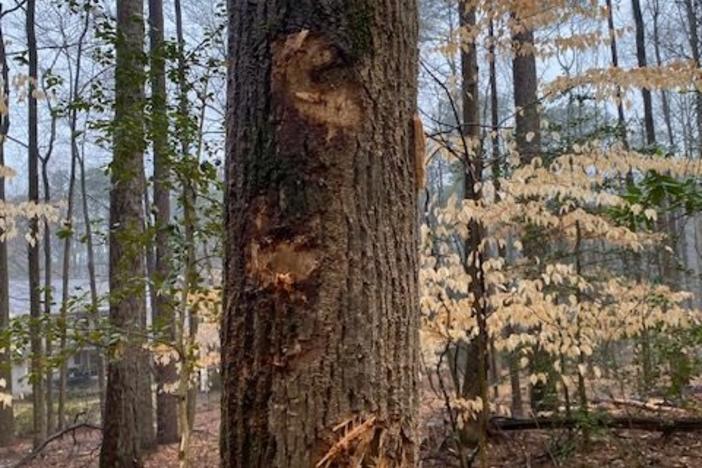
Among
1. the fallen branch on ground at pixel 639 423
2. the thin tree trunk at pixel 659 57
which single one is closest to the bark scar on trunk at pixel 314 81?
the fallen branch on ground at pixel 639 423

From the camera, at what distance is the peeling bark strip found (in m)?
1.04

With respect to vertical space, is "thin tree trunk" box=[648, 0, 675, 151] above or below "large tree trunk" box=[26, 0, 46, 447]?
above

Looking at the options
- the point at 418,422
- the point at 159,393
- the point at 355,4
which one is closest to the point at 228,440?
the point at 418,422

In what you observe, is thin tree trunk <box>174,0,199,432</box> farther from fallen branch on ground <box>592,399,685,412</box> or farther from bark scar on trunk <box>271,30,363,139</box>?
fallen branch on ground <box>592,399,685,412</box>

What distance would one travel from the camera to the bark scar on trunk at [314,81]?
3.56ft

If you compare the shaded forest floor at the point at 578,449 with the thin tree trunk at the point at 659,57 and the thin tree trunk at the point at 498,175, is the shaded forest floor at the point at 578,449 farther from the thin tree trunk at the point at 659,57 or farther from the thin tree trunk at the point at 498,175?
the thin tree trunk at the point at 659,57

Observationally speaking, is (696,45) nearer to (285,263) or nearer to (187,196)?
(187,196)

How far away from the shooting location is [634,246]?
5023 mm

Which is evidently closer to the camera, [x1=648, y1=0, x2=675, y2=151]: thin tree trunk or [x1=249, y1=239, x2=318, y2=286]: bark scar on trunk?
[x1=249, y1=239, x2=318, y2=286]: bark scar on trunk

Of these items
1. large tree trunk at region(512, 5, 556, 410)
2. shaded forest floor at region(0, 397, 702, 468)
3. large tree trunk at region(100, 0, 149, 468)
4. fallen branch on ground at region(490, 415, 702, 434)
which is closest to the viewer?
large tree trunk at region(100, 0, 149, 468)

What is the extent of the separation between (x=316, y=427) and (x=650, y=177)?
5.54 ft

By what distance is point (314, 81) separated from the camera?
1091 mm

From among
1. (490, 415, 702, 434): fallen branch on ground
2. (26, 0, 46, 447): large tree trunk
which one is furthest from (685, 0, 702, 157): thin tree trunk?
(26, 0, 46, 447): large tree trunk

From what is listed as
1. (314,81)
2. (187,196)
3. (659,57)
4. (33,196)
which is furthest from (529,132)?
(659,57)
